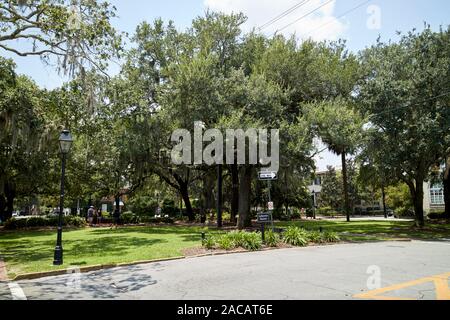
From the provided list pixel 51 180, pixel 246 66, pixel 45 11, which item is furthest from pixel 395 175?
pixel 51 180

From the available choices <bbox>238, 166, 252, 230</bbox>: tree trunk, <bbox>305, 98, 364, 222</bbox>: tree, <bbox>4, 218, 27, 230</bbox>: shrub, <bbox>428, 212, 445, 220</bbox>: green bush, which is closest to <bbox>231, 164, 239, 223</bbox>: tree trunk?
<bbox>238, 166, 252, 230</bbox>: tree trunk

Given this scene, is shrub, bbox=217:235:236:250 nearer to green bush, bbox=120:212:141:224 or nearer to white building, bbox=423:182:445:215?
green bush, bbox=120:212:141:224

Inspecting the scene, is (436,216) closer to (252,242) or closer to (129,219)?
(129,219)

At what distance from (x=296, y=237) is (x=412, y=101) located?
1280 centimetres

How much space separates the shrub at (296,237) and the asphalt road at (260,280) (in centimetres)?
329

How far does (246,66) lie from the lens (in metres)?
24.6

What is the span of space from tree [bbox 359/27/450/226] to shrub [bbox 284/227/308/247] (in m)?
9.71

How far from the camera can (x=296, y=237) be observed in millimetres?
15883

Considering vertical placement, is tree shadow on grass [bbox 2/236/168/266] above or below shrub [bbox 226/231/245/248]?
below

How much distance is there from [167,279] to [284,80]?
16799 mm

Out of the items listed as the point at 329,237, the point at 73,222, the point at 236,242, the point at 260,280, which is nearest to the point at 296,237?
the point at 329,237

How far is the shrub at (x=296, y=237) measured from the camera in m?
15.8

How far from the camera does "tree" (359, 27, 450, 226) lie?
71.4 ft

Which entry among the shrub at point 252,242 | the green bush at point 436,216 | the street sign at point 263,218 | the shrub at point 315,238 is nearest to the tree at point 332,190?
the green bush at point 436,216
